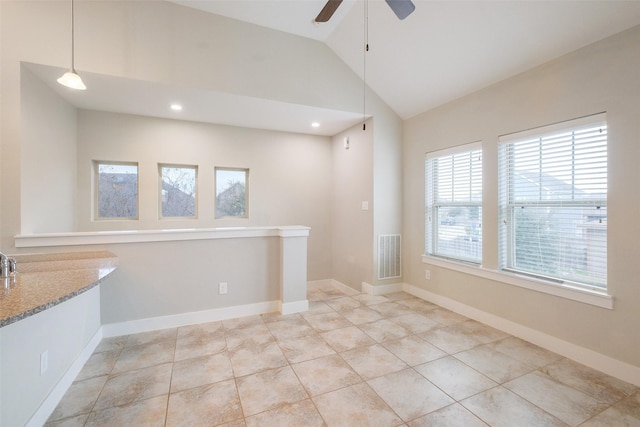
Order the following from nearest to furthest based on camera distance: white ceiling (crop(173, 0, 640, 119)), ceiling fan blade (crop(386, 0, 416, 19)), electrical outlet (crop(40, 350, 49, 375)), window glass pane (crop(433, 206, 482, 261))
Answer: electrical outlet (crop(40, 350, 49, 375)) < ceiling fan blade (crop(386, 0, 416, 19)) < white ceiling (crop(173, 0, 640, 119)) < window glass pane (crop(433, 206, 482, 261))

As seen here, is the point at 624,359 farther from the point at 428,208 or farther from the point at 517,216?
the point at 428,208

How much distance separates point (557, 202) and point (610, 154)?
1.79 ft

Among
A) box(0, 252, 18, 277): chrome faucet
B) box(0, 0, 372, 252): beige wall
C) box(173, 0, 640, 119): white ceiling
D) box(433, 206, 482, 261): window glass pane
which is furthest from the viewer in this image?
box(433, 206, 482, 261): window glass pane

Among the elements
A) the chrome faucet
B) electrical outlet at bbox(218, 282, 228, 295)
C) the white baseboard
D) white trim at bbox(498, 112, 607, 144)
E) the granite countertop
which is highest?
white trim at bbox(498, 112, 607, 144)

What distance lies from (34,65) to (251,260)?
9.14ft

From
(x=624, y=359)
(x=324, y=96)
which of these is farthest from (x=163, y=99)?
(x=624, y=359)

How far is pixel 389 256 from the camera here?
171 inches

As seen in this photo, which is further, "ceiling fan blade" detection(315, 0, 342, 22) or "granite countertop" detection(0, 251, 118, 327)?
"ceiling fan blade" detection(315, 0, 342, 22)

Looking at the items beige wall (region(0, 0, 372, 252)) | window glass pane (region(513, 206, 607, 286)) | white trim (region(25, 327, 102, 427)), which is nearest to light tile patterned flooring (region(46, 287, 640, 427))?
white trim (region(25, 327, 102, 427))

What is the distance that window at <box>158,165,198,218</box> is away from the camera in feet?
13.8

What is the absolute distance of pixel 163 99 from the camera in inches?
133

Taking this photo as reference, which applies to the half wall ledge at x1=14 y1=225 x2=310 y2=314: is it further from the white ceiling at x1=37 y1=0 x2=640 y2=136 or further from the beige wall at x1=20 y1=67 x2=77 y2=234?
the white ceiling at x1=37 y1=0 x2=640 y2=136

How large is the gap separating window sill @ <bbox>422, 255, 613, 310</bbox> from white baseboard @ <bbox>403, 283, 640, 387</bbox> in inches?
16.3

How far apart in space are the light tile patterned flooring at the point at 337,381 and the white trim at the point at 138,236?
39.6 inches
